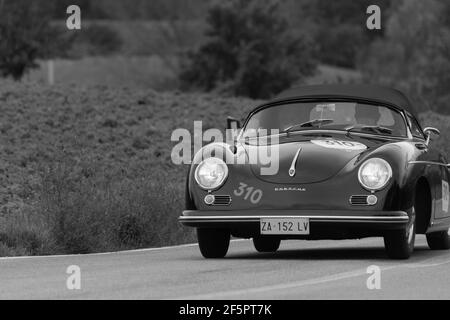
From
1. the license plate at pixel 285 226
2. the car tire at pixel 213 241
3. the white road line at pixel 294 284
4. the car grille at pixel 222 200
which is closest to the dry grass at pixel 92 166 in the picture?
the car tire at pixel 213 241

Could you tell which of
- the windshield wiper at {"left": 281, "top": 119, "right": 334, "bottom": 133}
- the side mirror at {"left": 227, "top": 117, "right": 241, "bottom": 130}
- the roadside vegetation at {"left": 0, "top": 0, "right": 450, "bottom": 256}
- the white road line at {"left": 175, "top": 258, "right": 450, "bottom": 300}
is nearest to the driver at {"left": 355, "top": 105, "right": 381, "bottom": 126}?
the windshield wiper at {"left": 281, "top": 119, "right": 334, "bottom": 133}

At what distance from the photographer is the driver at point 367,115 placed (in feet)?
46.0

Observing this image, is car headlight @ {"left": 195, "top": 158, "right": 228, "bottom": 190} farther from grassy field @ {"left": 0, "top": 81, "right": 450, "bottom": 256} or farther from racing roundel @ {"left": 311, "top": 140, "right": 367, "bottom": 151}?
grassy field @ {"left": 0, "top": 81, "right": 450, "bottom": 256}

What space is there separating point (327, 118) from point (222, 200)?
6.32ft

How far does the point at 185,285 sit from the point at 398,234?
304 cm

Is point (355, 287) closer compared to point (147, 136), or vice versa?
point (355, 287)

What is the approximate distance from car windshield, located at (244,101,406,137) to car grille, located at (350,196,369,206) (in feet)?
4.98

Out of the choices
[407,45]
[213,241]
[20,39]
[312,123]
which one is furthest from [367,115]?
[407,45]

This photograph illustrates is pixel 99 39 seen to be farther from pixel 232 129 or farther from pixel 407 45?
pixel 232 129

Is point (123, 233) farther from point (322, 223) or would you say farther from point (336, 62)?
point (336, 62)

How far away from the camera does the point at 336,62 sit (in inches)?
3959

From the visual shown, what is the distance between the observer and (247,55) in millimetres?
45594

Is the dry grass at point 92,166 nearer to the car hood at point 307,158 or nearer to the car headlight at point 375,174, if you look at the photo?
the car hood at point 307,158

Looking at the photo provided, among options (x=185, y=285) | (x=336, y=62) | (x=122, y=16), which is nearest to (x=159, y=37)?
(x=122, y=16)
